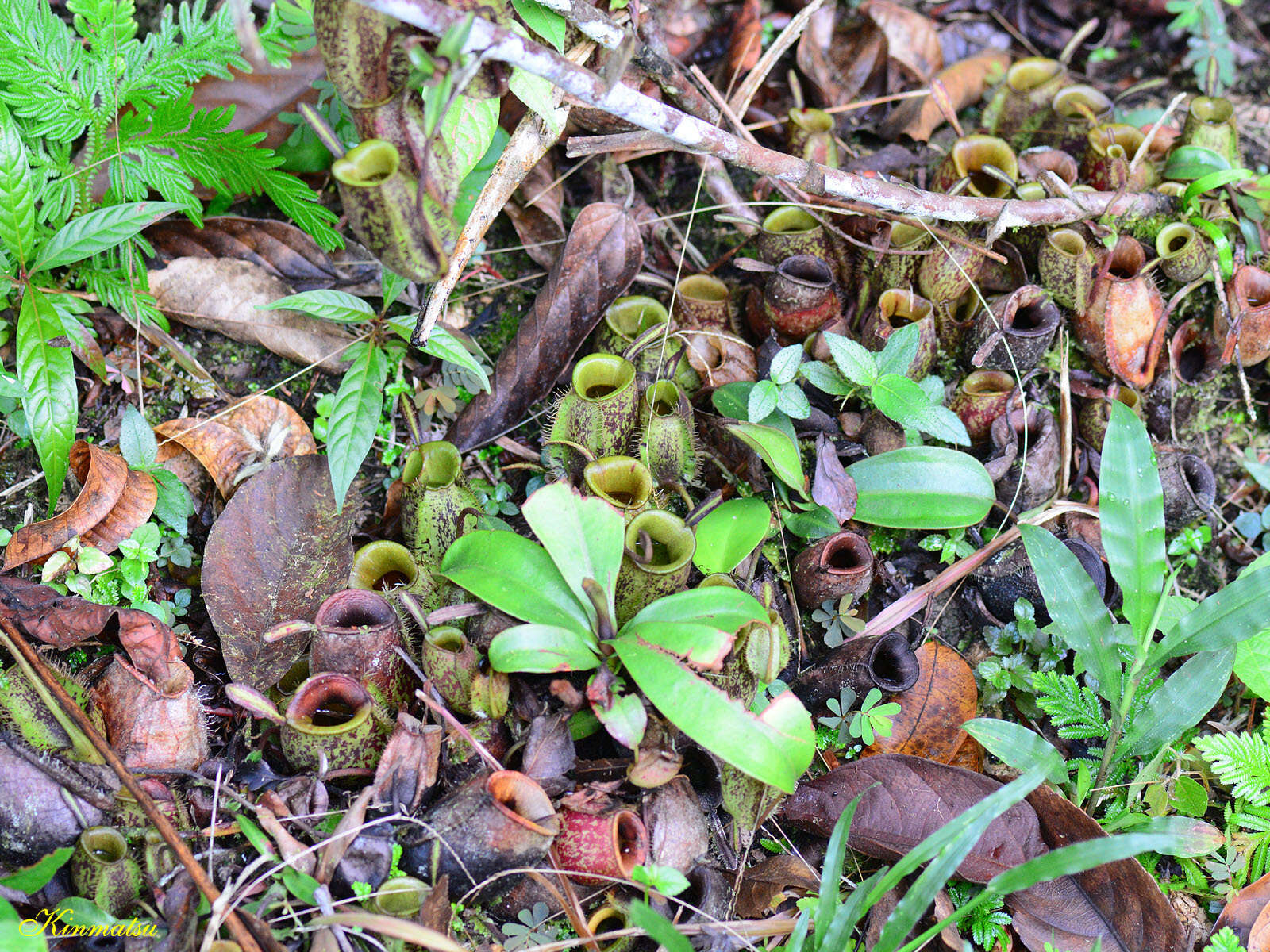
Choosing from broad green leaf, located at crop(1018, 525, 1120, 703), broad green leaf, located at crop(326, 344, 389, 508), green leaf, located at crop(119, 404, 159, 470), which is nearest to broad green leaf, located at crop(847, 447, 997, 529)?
broad green leaf, located at crop(1018, 525, 1120, 703)

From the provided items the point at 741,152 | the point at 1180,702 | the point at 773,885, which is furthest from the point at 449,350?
the point at 1180,702

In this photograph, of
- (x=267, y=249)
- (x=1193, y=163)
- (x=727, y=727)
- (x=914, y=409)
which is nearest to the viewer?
(x=727, y=727)

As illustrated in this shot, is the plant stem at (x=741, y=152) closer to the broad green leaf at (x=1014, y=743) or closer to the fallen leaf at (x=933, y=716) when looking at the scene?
the fallen leaf at (x=933, y=716)

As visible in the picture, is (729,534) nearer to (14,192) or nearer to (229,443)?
(229,443)

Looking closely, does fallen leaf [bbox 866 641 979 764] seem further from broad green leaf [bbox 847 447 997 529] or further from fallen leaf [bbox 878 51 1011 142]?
fallen leaf [bbox 878 51 1011 142]

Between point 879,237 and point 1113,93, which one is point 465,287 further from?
point 1113,93

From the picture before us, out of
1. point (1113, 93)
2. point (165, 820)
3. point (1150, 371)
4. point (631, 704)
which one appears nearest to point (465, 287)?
point (631, 704)
